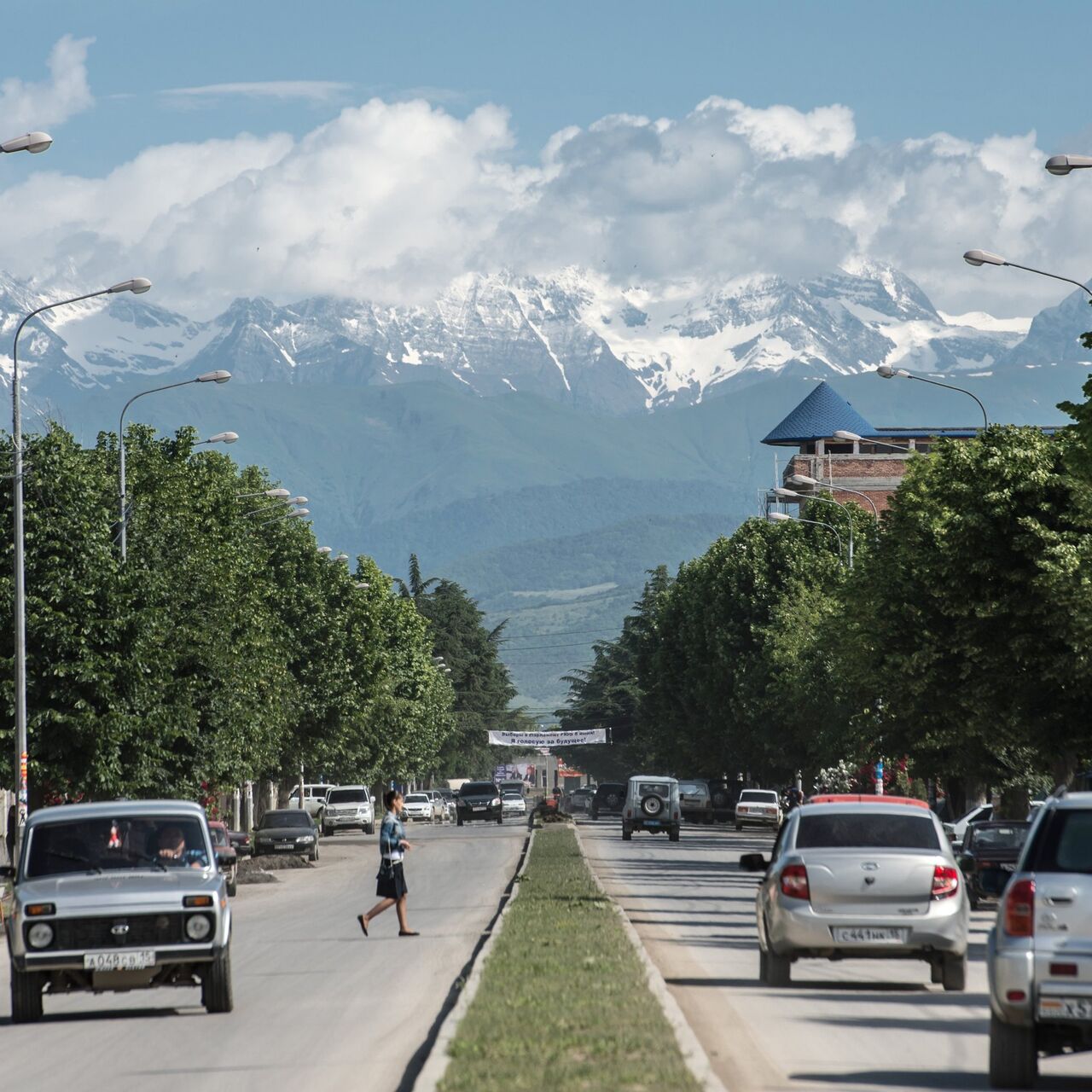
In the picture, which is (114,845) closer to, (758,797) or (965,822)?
(965,822)

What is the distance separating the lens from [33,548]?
39594mm

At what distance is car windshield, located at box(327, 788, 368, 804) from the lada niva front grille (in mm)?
66261

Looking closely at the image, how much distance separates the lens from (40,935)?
16.2 metres

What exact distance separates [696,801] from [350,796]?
1518 centimetres

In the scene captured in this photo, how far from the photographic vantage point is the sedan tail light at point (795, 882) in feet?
58.6

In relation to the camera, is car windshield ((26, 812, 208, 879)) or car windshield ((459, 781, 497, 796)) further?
car windshield ((459, 781, 497, 796))

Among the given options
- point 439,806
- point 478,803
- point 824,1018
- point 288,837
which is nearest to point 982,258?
point 824,1018

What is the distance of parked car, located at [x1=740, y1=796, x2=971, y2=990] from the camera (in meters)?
17.7

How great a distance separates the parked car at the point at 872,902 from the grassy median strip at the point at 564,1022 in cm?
140

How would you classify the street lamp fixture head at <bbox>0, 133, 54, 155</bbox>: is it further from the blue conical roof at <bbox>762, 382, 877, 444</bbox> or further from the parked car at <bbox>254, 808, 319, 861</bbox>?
the blue conical roof at <bbox>762, 382, 877, 444</bbox>

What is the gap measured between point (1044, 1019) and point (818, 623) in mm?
56632

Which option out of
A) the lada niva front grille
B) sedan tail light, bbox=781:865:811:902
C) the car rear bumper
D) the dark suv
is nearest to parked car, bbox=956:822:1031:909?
the car rear bumper

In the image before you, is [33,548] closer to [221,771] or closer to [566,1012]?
[221,771]

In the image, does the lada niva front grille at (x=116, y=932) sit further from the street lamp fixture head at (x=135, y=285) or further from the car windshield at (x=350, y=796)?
the car windshield at (x=350, y=796)
